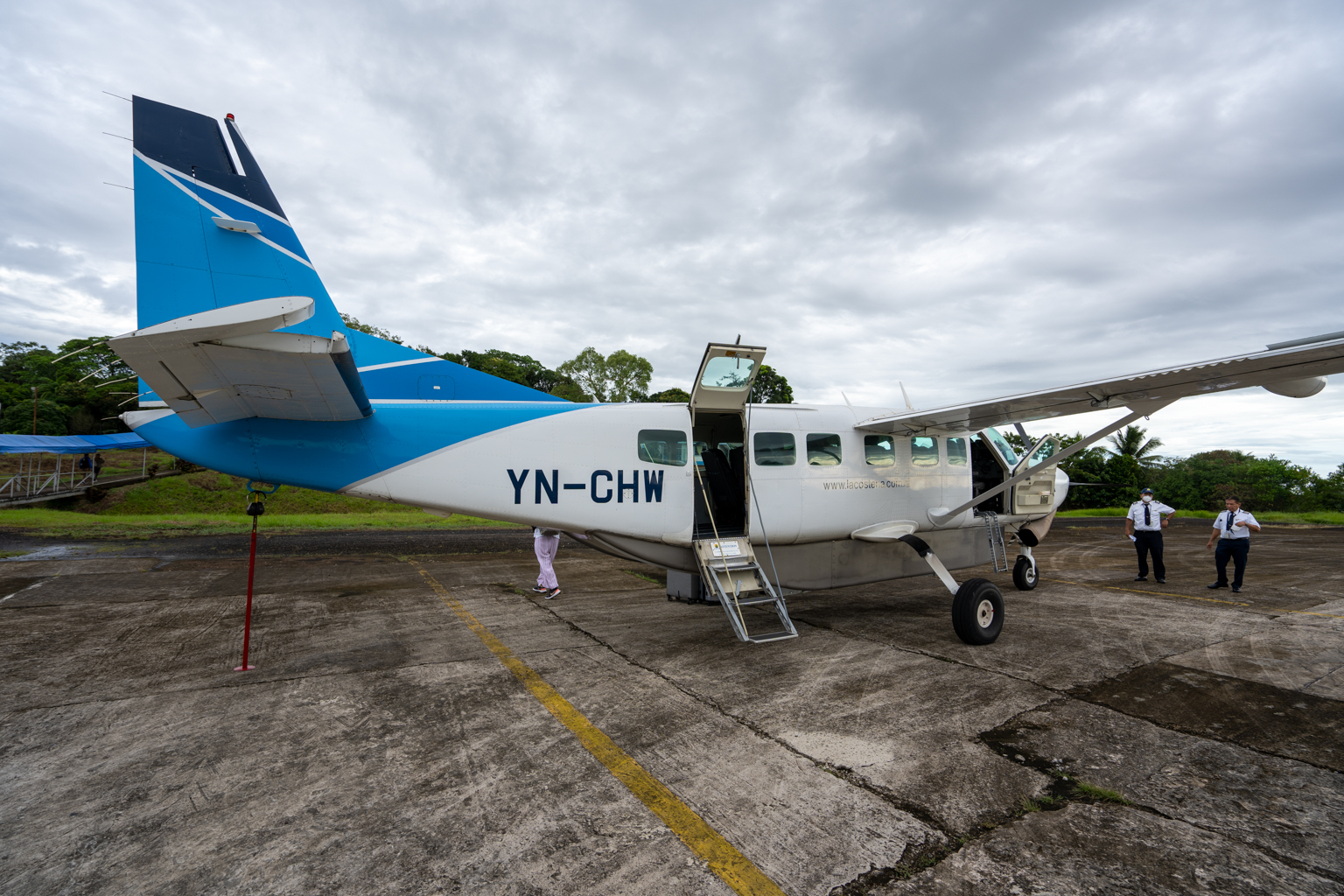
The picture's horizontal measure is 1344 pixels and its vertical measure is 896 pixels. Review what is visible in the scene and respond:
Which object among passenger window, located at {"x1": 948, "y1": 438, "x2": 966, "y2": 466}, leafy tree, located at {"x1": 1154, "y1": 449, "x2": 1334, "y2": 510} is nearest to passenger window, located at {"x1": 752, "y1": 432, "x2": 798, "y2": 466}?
passenger window, located at {"x1": 948, "y1": 438, "x2": 966, "y2": 466}

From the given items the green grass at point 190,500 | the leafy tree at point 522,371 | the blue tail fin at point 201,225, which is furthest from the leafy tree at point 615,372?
the blue tail fin at point 201,225

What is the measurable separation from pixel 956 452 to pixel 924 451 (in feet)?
2.35

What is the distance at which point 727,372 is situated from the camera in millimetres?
6125

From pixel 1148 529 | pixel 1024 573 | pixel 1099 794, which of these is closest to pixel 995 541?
pixel 1024 573

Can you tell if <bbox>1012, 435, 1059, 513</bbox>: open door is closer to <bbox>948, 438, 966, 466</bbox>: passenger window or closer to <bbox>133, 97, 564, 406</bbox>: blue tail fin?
<bbox>948, 438, 966, 466</bbox>: passenger window

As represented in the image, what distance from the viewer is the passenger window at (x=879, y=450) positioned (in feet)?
24.1

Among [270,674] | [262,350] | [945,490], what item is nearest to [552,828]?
[262,350]

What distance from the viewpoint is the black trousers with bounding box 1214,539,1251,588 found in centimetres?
962

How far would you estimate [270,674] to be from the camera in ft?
17.3

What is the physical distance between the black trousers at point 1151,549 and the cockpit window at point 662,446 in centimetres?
983

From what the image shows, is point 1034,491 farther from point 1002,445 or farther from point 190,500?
point 190,500

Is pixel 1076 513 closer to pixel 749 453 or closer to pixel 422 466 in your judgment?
pixel 749 453

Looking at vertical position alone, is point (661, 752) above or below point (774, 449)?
below

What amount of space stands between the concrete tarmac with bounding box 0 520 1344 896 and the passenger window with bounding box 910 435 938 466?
2126mm
